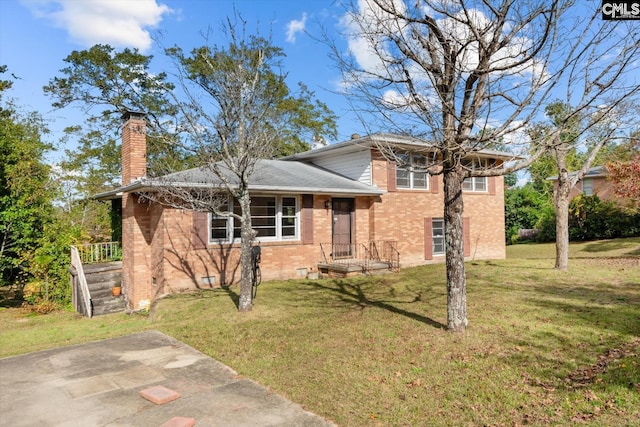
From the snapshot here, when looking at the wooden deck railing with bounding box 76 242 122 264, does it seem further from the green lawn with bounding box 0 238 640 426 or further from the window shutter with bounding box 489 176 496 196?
the window shutter with bounding box 489 176 496 196

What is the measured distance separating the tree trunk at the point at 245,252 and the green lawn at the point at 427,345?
0.39 m

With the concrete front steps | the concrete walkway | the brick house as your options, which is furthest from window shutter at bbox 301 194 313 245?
the concrete walkway

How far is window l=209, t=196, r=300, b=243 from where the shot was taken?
12.1 m

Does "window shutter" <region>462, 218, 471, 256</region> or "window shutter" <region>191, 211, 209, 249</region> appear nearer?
"window shutter" <region>191, 211, 209, 249</region>

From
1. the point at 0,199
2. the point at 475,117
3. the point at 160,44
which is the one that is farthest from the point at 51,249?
the point at 475,117

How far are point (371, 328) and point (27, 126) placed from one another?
25.3 m

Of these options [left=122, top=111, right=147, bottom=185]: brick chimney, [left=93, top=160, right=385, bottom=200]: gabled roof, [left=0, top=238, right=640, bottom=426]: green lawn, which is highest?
[left=122, top=111, right=147, bottom=185]: brick chimney

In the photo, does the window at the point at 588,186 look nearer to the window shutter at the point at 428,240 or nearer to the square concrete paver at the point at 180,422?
the window shutter at the point at 428,240

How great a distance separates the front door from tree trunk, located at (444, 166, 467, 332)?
813 centimetres

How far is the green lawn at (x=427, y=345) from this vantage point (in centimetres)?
407

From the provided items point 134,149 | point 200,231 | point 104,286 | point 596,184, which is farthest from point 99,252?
point 596,184

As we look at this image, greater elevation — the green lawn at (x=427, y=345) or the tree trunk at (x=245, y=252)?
the tree trunk at (x=245, y=252)

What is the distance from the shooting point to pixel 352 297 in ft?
32.2

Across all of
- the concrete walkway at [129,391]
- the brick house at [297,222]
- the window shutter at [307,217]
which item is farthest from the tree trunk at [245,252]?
the window shutter at [307,217]
